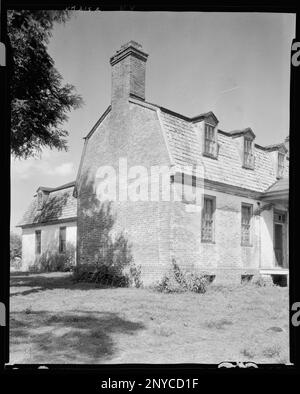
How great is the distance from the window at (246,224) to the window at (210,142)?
1621 millimetres

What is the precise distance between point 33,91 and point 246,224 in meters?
6.60

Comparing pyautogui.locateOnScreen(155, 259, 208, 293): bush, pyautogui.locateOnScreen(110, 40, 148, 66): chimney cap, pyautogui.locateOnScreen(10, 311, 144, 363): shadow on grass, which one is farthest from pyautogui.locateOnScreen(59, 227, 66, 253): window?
pyautogui.locateOnScreen(110, 40, 148, 66): chimney cap

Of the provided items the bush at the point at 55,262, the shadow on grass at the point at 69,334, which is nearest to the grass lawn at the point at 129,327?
the shadow on grass at the point at 69,334

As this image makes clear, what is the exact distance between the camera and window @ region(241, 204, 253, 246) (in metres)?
8.71

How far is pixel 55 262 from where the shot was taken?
5465 mm

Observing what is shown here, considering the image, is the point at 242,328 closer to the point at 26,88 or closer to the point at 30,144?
the point at 30,144

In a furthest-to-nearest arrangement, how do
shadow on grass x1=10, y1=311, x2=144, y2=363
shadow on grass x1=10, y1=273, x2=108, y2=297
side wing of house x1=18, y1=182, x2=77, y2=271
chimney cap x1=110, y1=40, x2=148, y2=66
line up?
side wing of house x1=18, y1=182, x2=77, y2=271 → shadow on grass x1=10, y1=273, x2=108, y2=297 → chimney cap x1=110, y1=40, x2=148, y2=66 → shadow on grass x1=10, y1=311, x2=144, y2=363

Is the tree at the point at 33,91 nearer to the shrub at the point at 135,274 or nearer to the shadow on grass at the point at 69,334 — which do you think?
the shadow on grass at the point at 69,334

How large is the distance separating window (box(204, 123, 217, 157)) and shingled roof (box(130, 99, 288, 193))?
0.13 m

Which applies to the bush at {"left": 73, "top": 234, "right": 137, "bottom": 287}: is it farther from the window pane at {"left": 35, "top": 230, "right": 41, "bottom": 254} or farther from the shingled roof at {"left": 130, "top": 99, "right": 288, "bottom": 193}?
the shingled roof at {"left": 130, "top": 99, "right": 288, "bottom": 193}

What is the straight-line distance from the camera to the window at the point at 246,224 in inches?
343

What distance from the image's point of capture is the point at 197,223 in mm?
8258

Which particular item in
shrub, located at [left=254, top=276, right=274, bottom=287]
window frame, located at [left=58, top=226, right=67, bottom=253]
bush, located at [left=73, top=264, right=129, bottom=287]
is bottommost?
shrub, located at [left=254, top=276, right=274, bottom=287]
